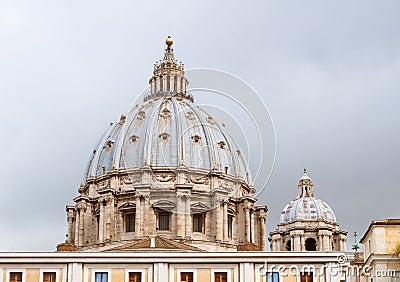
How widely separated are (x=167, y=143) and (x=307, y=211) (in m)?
18.4

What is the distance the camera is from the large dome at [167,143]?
101 metres

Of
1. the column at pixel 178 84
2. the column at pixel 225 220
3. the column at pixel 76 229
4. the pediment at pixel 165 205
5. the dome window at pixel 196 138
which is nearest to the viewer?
the pediment at pixel 165 205

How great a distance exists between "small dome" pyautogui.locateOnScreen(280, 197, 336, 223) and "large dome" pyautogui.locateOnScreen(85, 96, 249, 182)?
23.7 feet

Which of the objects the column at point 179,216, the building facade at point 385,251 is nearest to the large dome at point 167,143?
the column at point 179,216

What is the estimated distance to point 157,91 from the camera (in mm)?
111375

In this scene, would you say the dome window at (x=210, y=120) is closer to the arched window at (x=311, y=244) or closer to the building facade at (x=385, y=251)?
the arched window at (x=311, y=244)

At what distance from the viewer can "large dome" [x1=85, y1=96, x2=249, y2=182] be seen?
101 meters

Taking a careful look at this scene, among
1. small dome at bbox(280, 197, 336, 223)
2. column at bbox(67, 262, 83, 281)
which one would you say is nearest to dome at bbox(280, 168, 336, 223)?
small dome at bbox(280, 197, 336, 223)

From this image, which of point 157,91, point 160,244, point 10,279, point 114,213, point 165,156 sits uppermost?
point 157,91

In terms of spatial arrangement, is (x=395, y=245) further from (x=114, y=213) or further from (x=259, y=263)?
(x=114, y=213)

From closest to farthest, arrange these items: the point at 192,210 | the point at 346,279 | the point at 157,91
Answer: the point at 346,279 < the point at 192,210 < the point at 157,91

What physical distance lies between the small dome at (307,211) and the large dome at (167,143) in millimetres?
7232

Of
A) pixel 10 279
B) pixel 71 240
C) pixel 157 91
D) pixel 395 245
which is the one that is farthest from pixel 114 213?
pixel 395 245

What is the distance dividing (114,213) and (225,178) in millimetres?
12659
